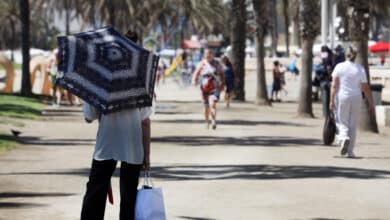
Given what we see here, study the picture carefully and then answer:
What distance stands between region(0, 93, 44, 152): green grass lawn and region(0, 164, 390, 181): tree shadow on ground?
373cm

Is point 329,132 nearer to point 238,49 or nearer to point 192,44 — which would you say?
point 238,49

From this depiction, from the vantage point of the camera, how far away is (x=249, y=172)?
14891 millimetres

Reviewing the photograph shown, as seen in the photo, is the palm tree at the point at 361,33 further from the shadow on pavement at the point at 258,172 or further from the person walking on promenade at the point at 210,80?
the shadow on pavement at the point at 258,172

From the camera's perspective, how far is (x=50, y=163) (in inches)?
641

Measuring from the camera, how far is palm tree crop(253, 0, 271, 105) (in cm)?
3469

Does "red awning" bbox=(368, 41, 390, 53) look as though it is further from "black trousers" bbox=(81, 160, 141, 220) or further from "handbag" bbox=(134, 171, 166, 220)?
"handbag" bbox=(134, 171, 166, 220)

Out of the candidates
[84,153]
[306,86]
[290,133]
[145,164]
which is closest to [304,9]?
[306,86]

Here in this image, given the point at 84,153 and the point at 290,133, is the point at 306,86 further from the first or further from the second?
the point at 84,153

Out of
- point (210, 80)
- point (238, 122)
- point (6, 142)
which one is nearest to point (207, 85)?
point (210, 80)

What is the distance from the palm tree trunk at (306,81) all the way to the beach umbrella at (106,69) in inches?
780

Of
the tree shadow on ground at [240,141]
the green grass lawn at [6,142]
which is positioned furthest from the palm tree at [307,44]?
the green grass lawn at [6,142]

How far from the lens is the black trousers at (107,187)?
8805mm

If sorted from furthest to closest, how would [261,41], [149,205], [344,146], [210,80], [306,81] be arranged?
[261,41] < [306,81] < [210,80] < [344,146] < [149,205]

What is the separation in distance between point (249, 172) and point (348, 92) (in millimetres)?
2796
